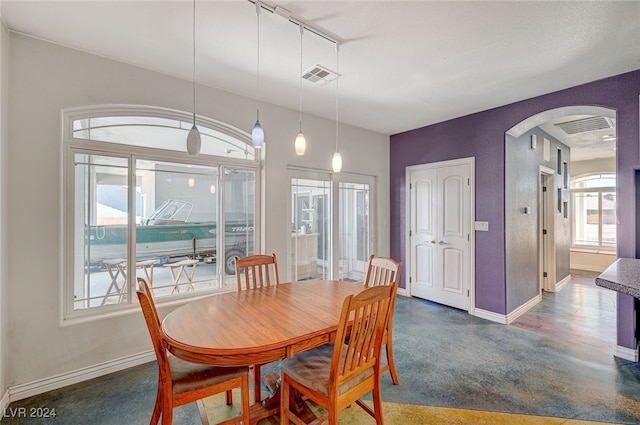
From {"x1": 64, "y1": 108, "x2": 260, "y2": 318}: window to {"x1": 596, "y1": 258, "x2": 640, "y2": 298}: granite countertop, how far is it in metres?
3.11

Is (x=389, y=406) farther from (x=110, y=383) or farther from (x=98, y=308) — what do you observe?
(x=98, y=308)

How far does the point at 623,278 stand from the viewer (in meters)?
1.88

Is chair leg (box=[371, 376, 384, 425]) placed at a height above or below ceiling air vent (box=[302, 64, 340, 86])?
below

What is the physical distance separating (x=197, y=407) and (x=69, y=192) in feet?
6.61

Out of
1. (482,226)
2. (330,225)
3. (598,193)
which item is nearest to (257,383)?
(330,225)

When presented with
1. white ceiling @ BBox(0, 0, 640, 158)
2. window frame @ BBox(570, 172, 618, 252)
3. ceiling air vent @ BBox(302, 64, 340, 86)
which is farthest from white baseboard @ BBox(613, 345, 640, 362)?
window frame @ BBox(570, 172, 618, 252)

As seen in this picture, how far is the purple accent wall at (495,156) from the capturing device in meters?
2.70

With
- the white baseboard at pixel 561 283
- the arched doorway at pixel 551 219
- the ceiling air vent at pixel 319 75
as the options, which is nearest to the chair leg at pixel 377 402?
the ceiling air vent at pixel 319 75

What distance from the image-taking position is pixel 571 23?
79.3 inches

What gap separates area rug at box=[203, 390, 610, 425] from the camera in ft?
6.30

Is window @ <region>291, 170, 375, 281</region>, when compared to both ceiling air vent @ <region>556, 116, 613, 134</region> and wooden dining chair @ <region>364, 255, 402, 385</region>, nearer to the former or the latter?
wooden dining chair @ <region>364, 255, 402, 385</region>

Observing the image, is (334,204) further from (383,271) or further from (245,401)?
(245,401)

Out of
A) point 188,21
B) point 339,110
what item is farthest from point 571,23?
point 188,21

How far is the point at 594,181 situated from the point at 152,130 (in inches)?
354
